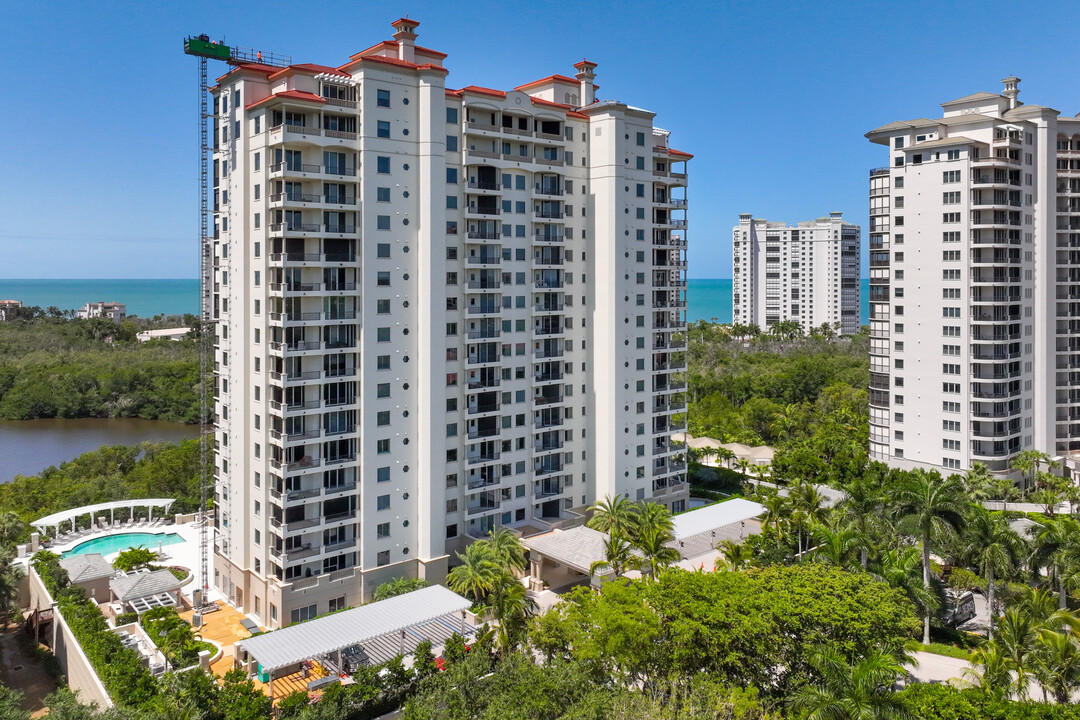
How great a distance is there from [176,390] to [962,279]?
8176cm

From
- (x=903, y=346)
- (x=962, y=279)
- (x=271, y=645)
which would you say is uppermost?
(x=962, y=279)

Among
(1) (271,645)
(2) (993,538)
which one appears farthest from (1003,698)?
(1) (271,645)

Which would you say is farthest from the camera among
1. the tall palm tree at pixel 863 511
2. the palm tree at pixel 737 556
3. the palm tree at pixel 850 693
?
the palm tree at pixel 737 556

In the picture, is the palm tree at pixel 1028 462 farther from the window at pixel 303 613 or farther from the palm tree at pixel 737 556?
the window at pixel 303 613

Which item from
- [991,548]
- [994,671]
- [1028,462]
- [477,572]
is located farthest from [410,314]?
[1028,462]

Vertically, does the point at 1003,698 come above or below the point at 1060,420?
below

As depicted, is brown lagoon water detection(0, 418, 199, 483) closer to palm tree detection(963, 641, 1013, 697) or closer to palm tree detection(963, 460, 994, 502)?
palm tree detection(963, 460, 994, 502)

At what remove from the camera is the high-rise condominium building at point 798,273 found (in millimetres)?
152550

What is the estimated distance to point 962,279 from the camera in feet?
170

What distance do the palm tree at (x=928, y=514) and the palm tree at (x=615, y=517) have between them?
13555 millimetres

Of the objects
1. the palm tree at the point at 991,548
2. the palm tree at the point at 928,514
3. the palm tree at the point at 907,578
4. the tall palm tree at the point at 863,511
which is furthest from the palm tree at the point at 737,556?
the palm tree at the point at 991,548

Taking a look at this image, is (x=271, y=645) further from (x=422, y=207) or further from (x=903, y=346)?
(x=903, y=346)

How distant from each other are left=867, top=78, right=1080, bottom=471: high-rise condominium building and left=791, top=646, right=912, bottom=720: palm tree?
33851mm

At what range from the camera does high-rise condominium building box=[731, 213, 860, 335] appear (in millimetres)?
152550
